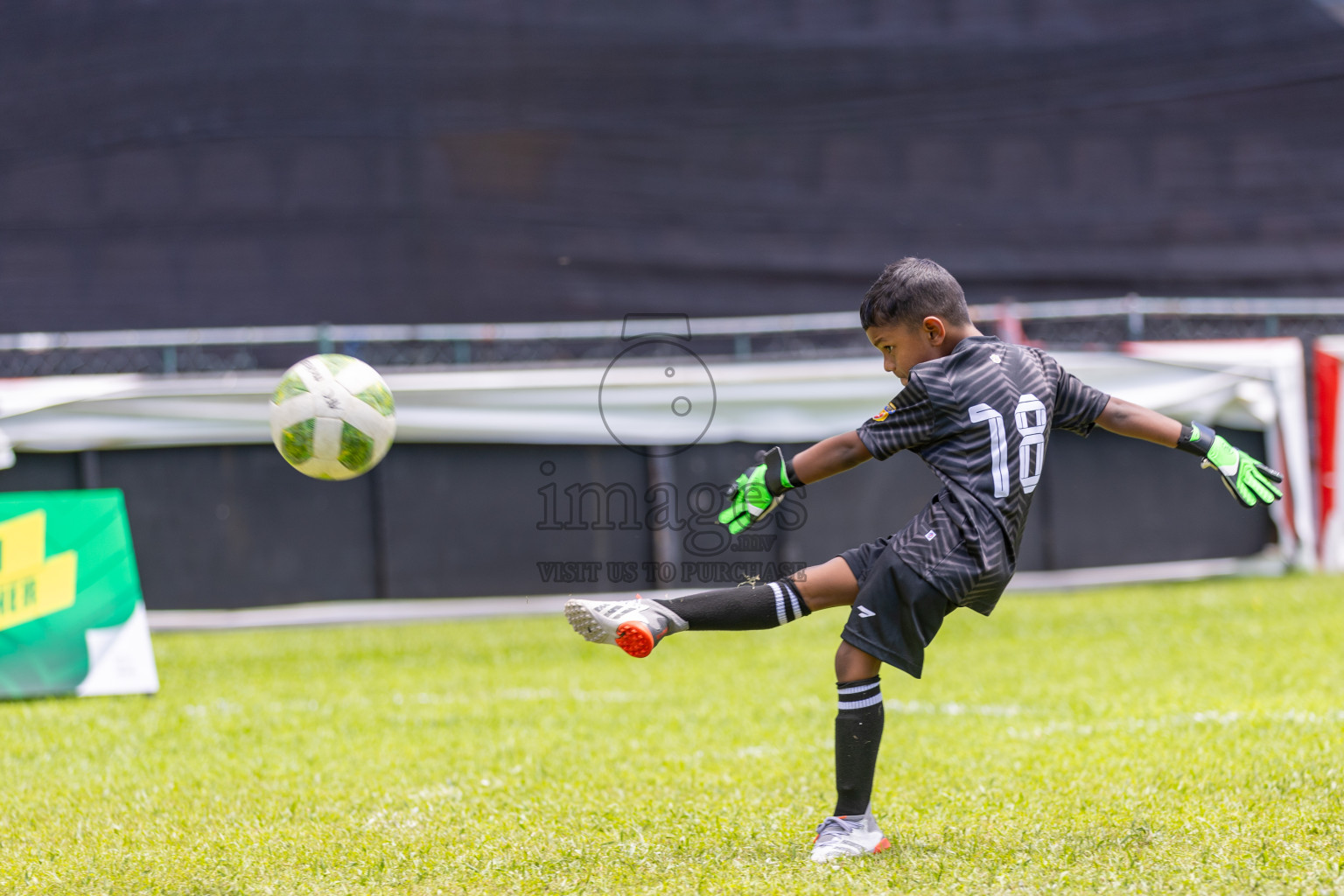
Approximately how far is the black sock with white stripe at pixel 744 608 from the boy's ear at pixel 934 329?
851mm

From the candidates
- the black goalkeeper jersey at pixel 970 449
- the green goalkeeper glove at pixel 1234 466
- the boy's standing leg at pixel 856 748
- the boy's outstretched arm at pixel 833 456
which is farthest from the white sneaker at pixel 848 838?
the green goalkeeper glove at pixel 1234 466

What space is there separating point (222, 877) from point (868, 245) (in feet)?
27.8

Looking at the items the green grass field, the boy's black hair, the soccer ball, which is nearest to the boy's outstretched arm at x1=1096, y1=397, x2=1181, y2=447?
the boy's black hair

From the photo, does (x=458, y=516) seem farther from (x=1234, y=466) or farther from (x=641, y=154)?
(x=1234, y=466)

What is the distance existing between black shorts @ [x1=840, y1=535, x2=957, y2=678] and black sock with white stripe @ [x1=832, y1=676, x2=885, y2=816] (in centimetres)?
13

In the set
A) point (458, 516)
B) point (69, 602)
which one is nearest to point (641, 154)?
point (458, 516)

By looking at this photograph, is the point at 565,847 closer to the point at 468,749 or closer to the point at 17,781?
the point at 468,749

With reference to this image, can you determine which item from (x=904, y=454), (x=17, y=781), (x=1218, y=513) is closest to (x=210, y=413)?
(x=17, y=781)

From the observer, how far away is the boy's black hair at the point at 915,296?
350cm

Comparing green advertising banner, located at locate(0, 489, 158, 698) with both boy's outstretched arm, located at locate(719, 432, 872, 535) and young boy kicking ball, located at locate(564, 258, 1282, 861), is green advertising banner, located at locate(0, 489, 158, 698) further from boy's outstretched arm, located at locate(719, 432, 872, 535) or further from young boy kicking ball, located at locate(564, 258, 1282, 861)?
boy's outstretched arm, located at locate(719, 432, 872, 535)

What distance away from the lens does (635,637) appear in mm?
3305

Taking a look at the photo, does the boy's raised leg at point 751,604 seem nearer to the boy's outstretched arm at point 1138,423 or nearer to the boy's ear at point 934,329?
the boy's ear at point 934,329

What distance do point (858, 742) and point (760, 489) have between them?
79 centimetres

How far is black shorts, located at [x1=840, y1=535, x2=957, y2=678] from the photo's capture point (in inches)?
134
